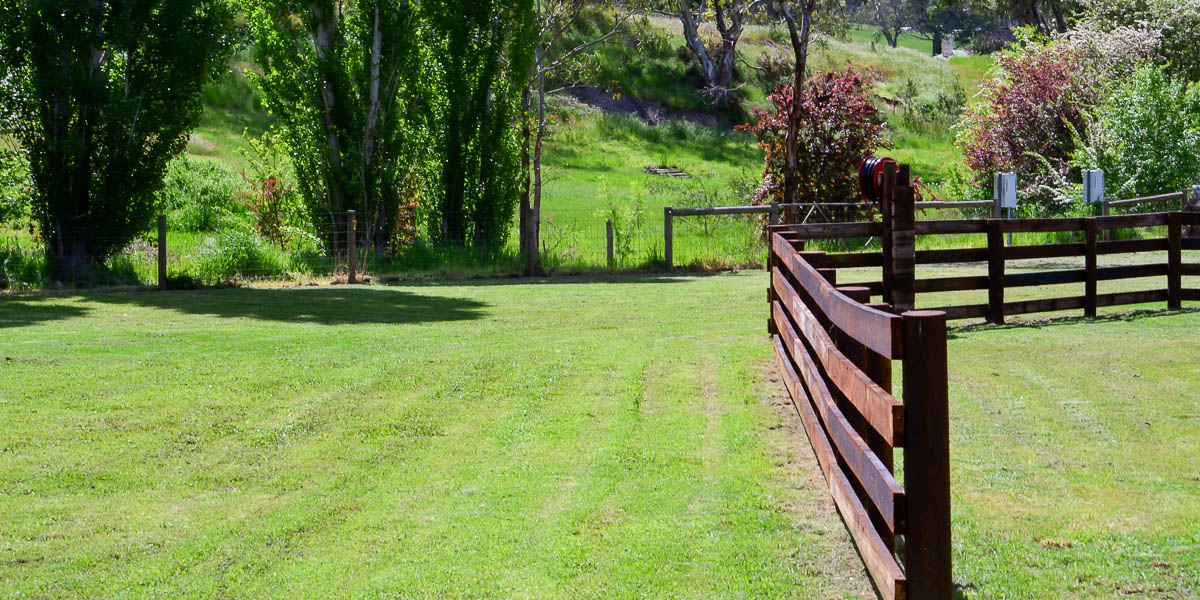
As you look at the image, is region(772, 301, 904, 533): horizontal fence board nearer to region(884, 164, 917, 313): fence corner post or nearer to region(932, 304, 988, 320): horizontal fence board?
region(884, 164, 917, 313): fence corner post

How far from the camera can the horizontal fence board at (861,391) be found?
4.17 m

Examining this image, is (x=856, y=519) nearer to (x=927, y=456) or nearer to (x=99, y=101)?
(x=927, y=456)

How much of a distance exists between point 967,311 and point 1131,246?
3072mm

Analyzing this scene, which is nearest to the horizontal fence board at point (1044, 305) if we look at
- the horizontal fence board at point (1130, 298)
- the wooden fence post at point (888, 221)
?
the horizontal fence board at point (1130, 298)

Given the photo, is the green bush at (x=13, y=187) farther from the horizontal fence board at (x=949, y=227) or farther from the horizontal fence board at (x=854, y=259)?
the horizontal fence board at (x=949, y=227)

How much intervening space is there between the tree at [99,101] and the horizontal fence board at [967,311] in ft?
Answer: 48.9

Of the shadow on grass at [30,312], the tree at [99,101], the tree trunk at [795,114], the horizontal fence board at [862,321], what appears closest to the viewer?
the horizontal fence board at [862,321]

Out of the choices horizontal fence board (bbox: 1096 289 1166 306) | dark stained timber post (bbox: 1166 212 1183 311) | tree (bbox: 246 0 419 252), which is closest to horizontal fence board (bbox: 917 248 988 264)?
horizontal fence board (bbox: 1096 289 1166 306)

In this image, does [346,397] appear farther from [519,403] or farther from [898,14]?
[898,14]

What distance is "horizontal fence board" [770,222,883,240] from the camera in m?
12.3

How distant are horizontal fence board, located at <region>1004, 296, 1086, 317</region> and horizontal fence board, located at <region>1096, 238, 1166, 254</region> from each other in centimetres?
68

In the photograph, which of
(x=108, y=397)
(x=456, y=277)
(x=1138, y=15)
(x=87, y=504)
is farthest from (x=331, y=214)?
(x=1138, y=15)

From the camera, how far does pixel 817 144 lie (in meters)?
29.6

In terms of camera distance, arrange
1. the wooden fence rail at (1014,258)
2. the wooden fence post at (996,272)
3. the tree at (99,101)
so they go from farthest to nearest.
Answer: the tree at (99,101), the wooden fence post at (996,272), the wooden fence rail at (1014,258)
